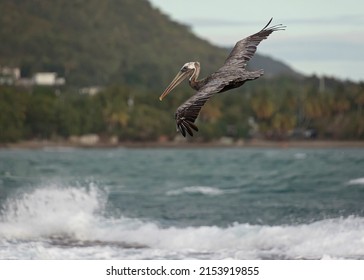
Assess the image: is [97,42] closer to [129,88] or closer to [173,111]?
[129,88]

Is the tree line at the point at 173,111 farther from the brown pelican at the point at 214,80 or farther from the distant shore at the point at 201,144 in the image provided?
the brown pelican at the point at 214,80

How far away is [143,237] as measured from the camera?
23859mm

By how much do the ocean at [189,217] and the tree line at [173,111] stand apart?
1873 centimetres

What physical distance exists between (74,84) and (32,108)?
110ft

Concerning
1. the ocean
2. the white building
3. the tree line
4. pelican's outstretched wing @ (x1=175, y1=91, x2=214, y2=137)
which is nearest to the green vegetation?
the tree line

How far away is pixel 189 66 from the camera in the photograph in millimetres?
15031

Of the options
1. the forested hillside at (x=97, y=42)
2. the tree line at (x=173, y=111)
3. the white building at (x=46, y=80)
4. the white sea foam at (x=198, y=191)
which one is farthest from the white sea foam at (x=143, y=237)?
the forested hillside at (x=97, y=42)

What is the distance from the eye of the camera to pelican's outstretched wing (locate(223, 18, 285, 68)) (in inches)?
590

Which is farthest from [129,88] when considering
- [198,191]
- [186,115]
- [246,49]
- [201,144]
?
[186,115]

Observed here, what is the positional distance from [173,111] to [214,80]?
54766 millimetres

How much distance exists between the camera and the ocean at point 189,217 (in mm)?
21797

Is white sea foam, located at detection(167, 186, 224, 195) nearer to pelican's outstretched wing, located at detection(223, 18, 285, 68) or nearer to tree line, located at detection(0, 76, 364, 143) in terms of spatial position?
pelican's outstretched wing, located at detection(223, 18, 285, 68)

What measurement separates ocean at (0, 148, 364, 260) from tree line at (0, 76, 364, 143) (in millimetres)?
18733
